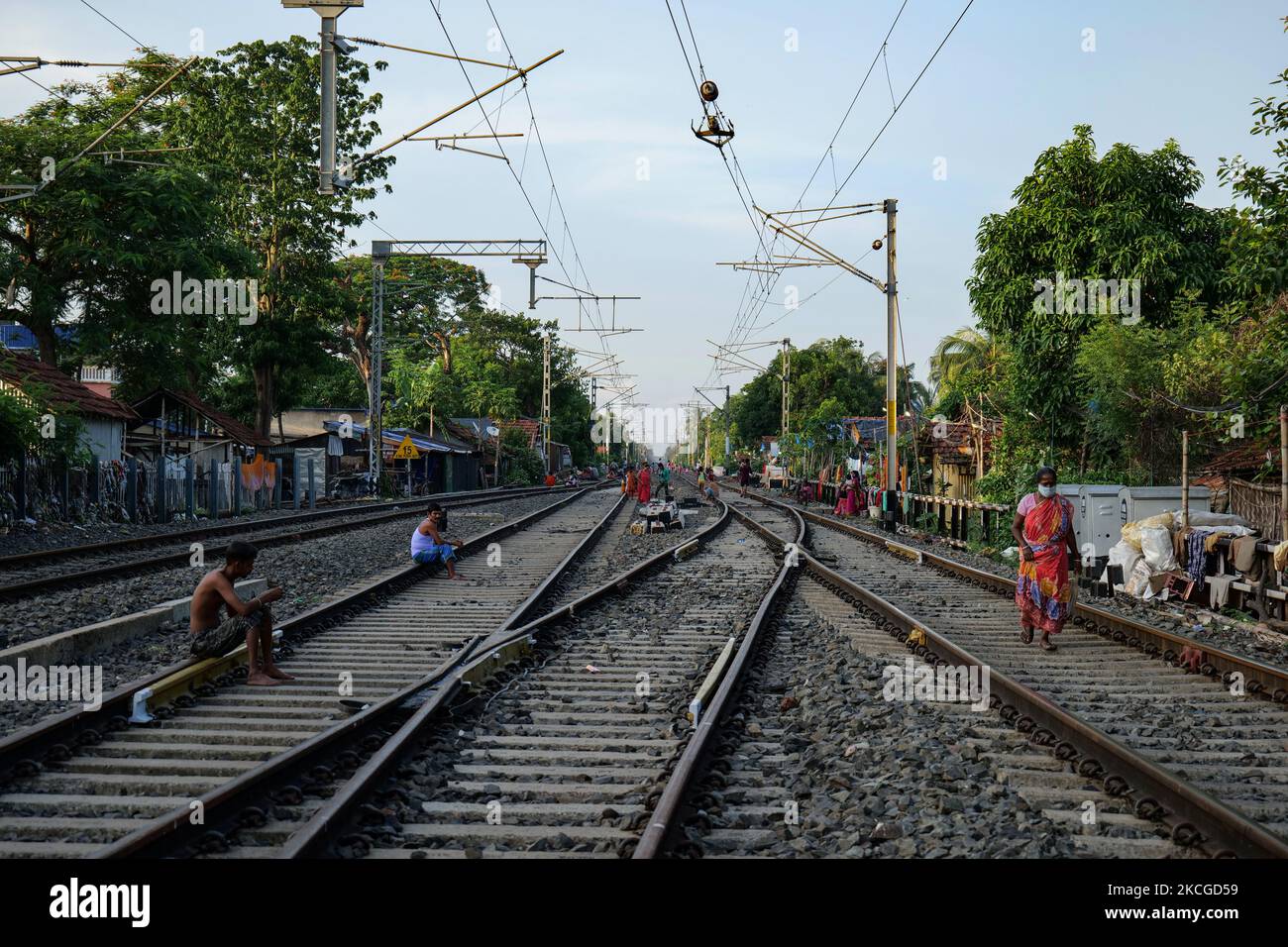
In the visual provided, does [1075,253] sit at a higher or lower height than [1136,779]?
higher

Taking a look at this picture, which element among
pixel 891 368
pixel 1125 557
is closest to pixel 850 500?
pixel 891 368

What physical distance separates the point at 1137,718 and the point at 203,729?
19.7 feet

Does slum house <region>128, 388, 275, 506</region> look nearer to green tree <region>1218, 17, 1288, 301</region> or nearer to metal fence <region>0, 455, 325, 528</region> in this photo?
metal fence <region>0, 455, 325, 528</region>

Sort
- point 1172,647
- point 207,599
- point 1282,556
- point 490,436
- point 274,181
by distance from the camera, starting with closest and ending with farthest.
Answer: point 207,599 < point 1172,647 < point 1282,556 < point 274,181 < point 490,436

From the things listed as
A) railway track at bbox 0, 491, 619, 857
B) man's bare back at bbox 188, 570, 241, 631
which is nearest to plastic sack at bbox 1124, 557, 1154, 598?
railway track at bbox 0, 491, 619, 857

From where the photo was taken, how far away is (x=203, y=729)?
22.0 ft

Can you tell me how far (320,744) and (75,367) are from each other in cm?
3677

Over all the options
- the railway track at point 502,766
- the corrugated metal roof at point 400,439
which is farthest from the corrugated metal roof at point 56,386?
the railway track at point 502,766

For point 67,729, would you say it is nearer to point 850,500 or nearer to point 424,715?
point 424,715

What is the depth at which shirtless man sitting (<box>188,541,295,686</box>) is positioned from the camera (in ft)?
25.9

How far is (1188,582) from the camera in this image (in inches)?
504

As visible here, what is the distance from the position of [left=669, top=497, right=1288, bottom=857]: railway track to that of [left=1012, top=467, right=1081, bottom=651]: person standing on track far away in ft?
1.24
